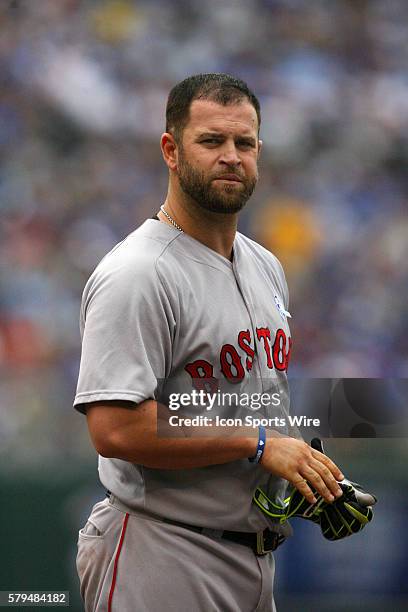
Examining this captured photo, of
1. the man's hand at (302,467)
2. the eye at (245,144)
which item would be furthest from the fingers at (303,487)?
the eye at (245,144)

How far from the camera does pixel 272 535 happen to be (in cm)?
179

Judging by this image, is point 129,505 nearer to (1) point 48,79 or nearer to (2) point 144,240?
(2) point 144,240

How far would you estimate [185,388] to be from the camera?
5.52 ft

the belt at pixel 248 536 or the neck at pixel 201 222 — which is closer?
the belt at pixel 248 536

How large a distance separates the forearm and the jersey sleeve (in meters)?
0.04

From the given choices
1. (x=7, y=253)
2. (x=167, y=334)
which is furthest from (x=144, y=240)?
(x=7, y=253)

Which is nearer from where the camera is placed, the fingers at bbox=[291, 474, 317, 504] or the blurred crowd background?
the fingers at bbox=[291, 474, 317, 504]

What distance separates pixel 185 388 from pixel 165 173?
228cm

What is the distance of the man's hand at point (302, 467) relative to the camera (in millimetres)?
1587

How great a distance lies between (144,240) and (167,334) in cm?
22

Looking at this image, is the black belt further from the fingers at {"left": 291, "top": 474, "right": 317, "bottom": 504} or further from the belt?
the fingers at {"left": 291, "top": 474, "right": 317, "bottom": 504}

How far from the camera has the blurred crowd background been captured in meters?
3.45

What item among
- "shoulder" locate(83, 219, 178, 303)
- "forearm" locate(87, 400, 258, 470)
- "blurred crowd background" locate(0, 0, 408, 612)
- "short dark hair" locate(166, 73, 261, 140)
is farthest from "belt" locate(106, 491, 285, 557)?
"blurred crowd background" locate(0, 0, 408, 612)

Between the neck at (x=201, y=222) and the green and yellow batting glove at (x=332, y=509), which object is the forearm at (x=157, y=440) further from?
the neck at (x=201, y=222)
